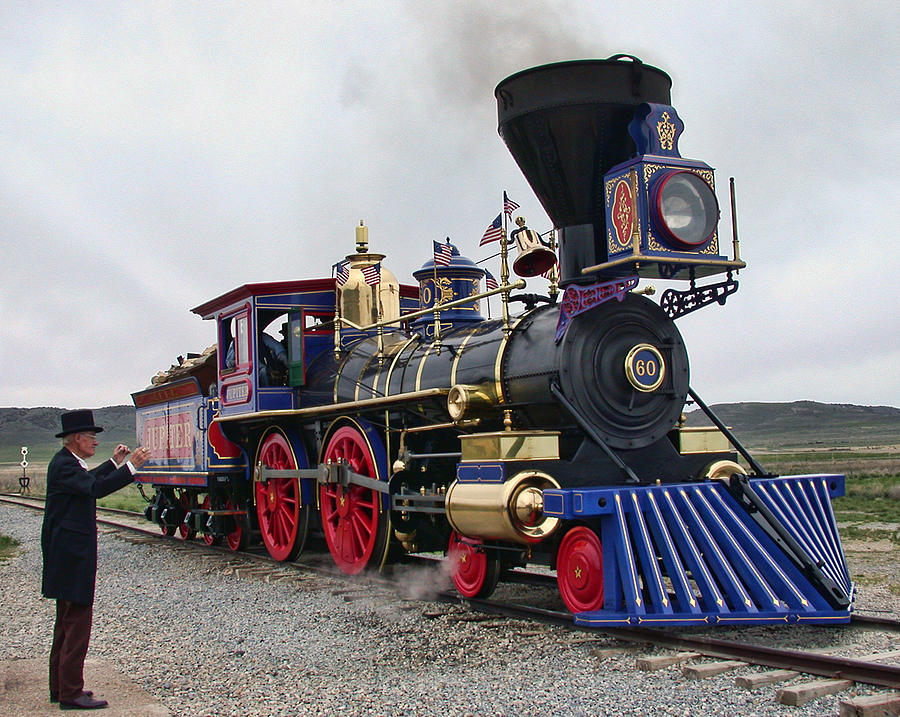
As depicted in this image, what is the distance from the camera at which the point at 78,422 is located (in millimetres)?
5230

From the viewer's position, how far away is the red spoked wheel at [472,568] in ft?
24.0

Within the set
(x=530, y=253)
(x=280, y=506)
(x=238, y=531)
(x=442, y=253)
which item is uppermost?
(x=442, y=253)

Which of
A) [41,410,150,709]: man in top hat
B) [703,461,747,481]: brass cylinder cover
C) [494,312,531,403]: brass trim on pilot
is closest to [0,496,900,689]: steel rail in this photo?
[703,461,747,481]: brass cylinder cover

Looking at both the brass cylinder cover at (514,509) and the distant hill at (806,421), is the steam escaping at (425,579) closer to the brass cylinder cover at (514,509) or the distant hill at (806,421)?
the brass cylinder cover at (514,509)

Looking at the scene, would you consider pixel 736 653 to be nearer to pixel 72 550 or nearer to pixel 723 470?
pixel 723 470

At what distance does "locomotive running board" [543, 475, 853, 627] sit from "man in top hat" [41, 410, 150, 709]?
275cm

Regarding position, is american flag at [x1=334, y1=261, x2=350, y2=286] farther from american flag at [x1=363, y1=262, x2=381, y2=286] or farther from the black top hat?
the black top hat

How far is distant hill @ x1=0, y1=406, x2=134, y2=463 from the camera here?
10112 centimetres

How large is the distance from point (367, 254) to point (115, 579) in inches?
177

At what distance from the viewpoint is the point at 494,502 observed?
6352 mm

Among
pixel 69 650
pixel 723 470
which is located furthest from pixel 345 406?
pixel 69 650

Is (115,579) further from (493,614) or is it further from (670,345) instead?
(670,345)

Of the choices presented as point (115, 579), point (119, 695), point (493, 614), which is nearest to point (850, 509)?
point (493, 614)

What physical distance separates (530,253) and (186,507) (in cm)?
778
